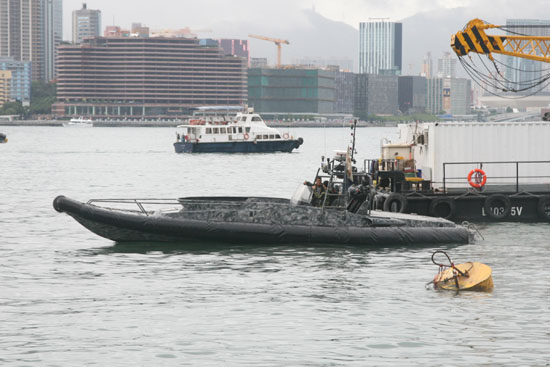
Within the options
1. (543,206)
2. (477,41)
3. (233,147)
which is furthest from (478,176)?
(233,147)

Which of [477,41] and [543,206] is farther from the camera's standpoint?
[477,41]

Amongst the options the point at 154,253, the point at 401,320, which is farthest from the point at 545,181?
the point at 401,320

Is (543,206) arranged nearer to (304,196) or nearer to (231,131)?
(304,196)

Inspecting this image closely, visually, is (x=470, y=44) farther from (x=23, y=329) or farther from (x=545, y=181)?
(x=23, y=329)

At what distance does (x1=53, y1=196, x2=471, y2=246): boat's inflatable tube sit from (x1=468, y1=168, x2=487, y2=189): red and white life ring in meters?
9.45

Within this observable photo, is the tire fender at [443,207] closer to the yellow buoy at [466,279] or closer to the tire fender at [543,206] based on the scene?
the tire fender at [543,206]

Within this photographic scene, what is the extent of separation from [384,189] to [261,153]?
8851 centimetres

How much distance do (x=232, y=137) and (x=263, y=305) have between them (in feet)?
345

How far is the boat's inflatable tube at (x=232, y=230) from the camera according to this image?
34438mm

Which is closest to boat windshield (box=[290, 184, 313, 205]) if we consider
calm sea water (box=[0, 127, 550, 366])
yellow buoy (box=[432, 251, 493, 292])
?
calm sea water (box=[0, 127, 550, 366])

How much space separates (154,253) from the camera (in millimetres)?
34188

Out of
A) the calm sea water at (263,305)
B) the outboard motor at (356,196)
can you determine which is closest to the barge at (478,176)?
the calm sea water at (263,305)

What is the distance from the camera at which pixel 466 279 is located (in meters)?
27.2

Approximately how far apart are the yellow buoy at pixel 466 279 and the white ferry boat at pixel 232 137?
101 m
